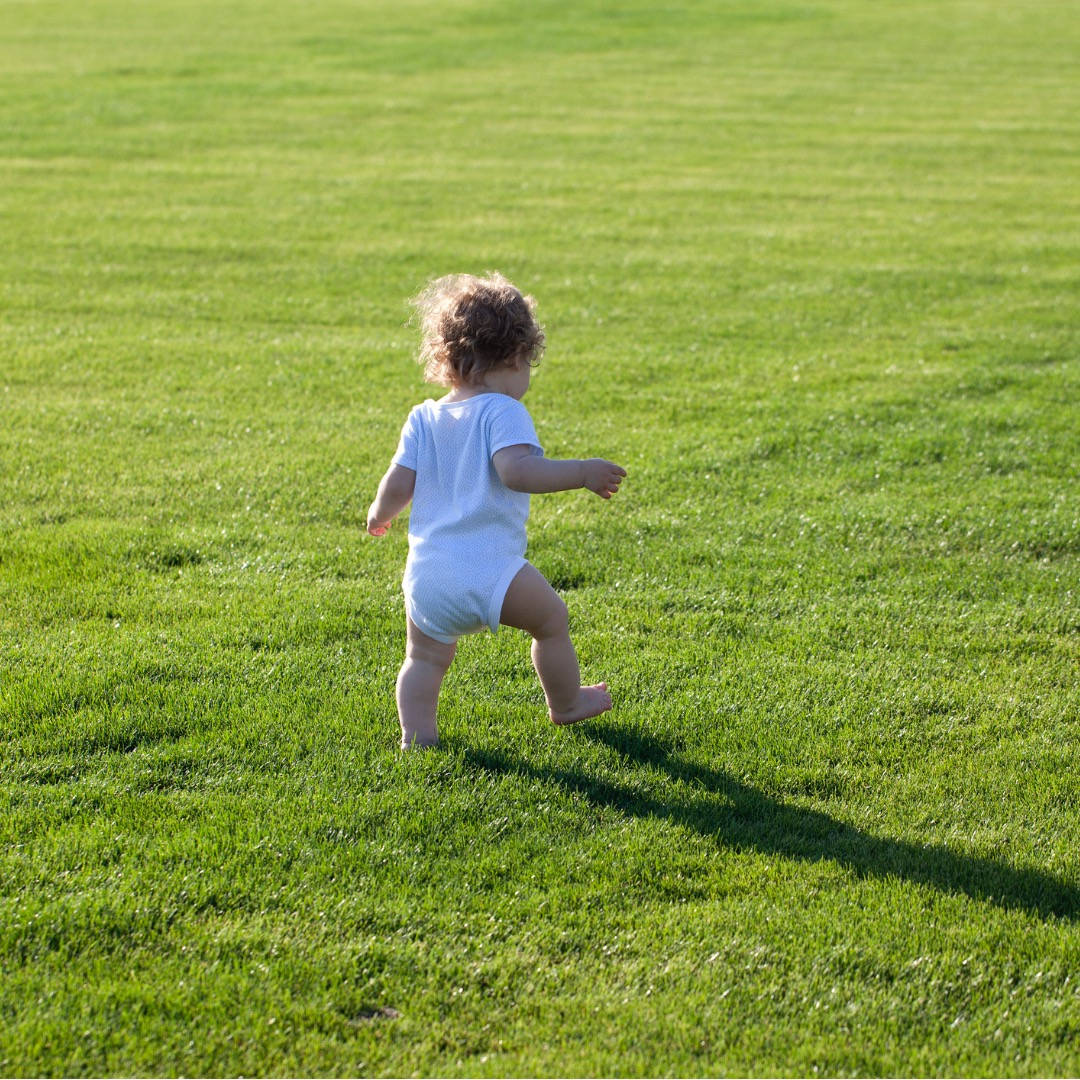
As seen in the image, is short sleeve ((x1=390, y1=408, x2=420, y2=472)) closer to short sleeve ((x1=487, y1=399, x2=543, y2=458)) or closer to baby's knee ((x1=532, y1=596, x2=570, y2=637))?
short sleeve ((x1=487, y1=399, x2=543, y2=458))

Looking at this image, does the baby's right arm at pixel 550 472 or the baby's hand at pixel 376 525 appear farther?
the baby's hand at pixel 376 525

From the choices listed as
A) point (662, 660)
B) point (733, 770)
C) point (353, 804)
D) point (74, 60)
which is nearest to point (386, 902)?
point (353, 804)

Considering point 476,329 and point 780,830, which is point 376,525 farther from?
point 780,830

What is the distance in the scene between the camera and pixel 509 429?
405 cm

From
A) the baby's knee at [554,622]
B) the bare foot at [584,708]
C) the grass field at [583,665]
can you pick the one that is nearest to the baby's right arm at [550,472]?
the baby's knee at [554,622]

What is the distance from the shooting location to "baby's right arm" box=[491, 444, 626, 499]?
3.94 meters

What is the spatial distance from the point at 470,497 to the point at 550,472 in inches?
12.4

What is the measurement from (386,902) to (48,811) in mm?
1096

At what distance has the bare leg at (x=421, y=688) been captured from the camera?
13.8ft

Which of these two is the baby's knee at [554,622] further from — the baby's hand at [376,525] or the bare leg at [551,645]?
the baby's hand at [376,525]

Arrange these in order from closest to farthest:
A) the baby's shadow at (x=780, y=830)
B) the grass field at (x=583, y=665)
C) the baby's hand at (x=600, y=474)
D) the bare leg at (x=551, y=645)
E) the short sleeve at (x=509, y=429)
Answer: the grass field at (x=583, y=665) → the baby's shadow at (x=780, y=830) → the baby's hand at (x=600, y=474) → the short sleeve at (x=509, y=429) → the bare leg at (x=551, y=645)

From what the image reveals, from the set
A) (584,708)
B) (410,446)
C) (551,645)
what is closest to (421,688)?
(551,645)

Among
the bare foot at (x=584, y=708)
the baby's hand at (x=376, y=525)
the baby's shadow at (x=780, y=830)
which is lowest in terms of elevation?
the baby's shadow at (x=780, y=830)

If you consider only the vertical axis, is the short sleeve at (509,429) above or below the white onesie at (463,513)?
above
